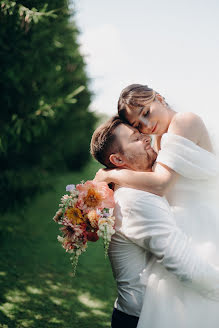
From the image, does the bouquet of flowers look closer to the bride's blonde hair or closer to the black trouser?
the black trouser

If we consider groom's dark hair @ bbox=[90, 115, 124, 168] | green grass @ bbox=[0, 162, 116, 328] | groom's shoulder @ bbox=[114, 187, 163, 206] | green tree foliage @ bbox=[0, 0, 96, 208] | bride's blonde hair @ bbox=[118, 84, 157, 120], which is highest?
bride's blonde hair @ bbox=[118, 84, 157, 120]

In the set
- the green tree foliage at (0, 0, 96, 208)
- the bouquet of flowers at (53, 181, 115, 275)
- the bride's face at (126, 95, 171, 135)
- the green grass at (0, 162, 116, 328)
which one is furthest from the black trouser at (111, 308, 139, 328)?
the green tree foliage at (0, 0, 96, 208)

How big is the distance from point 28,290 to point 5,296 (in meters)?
0.43

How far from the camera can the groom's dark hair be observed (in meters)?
2.37

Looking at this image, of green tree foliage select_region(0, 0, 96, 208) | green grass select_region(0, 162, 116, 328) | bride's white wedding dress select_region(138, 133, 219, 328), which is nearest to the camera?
bride's white wedding dress select_region(138, 133, 219, 328)

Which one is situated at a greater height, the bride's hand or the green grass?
the bride's hand

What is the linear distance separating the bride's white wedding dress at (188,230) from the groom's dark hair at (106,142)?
1.07 feet

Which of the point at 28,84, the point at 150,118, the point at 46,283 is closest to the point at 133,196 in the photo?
the point at 150,118

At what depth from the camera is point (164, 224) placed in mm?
1976

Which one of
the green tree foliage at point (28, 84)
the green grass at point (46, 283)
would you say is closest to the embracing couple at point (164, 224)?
the green grass at point (46, 283)

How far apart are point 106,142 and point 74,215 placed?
55 cm

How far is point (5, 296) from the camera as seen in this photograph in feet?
15.3

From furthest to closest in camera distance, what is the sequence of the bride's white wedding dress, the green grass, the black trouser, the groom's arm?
the green grass < the black trouser < the bride's white wedding dress < the groom's arm

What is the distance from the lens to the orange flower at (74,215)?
227 centimetres
